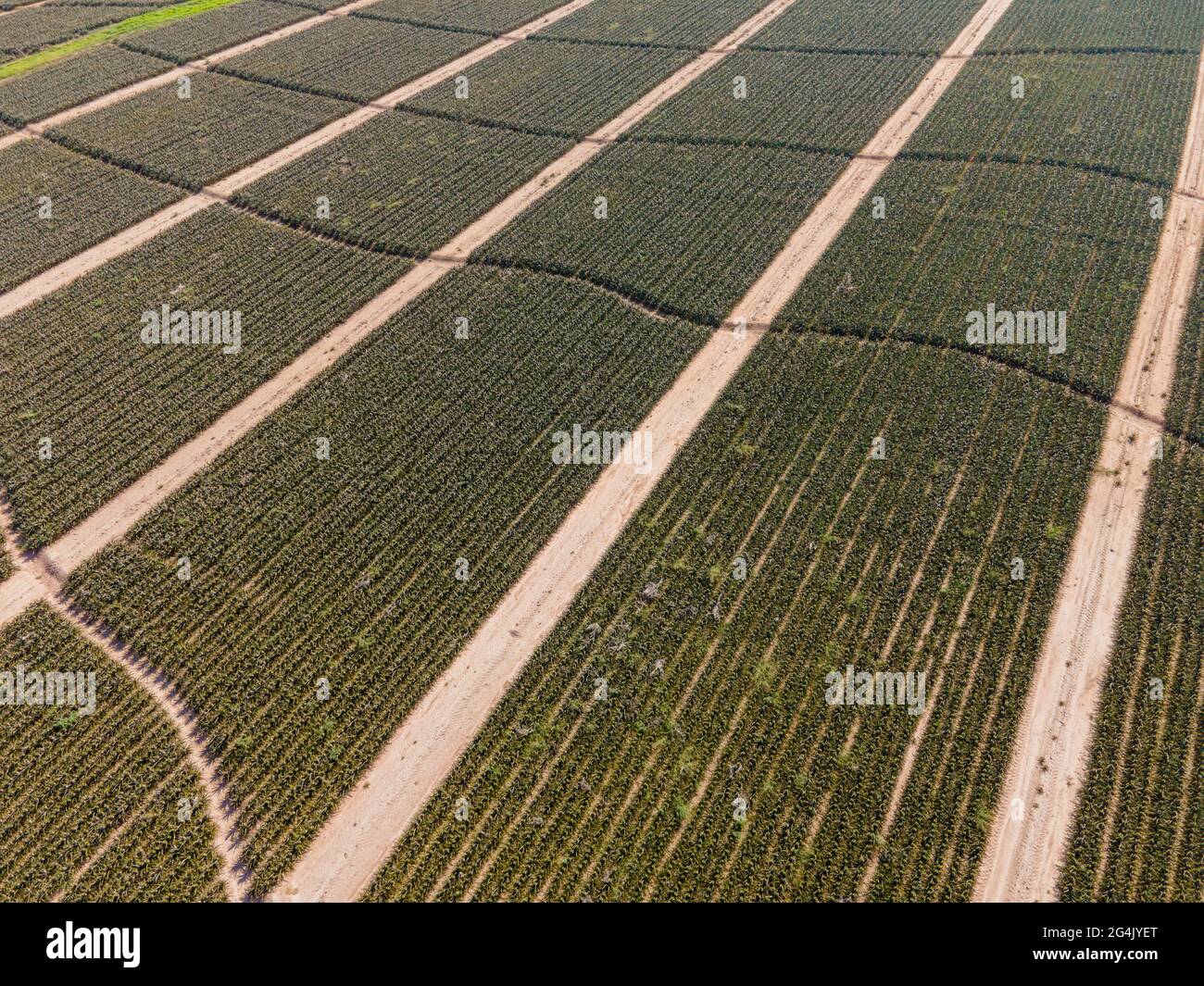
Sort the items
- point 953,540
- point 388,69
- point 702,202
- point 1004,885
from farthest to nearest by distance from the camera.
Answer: point 388,69
point 702,202
point 953,540
point 1004,885

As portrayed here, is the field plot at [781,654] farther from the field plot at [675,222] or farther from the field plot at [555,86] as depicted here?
the field plot at [555,86]

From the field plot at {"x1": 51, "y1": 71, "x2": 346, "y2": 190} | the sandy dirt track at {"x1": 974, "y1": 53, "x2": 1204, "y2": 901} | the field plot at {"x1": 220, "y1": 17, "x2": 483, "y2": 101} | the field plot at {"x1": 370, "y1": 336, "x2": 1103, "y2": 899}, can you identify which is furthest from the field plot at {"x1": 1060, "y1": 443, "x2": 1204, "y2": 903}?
the field plot at {"x1": 220, "y1": 17, "x2": 483, "y2": 101}

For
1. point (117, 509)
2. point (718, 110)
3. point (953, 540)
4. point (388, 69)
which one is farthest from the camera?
point (388, 69)

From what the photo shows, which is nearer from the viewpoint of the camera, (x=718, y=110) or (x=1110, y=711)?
(x=1110, y=711)

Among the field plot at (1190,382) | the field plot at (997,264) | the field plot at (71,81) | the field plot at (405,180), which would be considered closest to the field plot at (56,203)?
the field plot at (71,81)

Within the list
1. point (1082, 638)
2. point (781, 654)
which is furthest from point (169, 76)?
point (1082, 638)

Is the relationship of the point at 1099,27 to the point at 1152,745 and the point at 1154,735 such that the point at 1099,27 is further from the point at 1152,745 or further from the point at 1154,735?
the point at 1152,745
